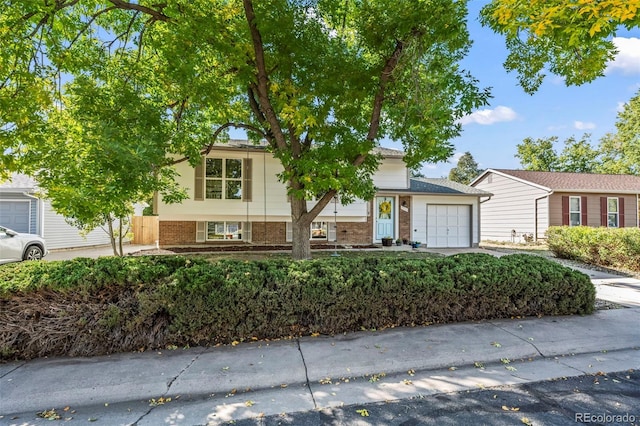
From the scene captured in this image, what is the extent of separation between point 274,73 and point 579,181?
20.9m

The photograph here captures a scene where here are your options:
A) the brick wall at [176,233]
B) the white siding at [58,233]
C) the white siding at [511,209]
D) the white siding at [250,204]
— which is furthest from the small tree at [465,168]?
the white siding at [58,233]

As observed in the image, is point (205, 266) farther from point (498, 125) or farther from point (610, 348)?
point (498, 125)

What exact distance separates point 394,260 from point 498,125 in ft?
45.7

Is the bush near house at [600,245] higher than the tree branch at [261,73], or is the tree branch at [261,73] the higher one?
the tree branch at [261,73]

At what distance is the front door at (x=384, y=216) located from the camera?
1588 centimetres

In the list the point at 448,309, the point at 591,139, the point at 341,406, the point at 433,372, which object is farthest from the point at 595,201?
the point at 341,406

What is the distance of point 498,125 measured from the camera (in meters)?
16.2

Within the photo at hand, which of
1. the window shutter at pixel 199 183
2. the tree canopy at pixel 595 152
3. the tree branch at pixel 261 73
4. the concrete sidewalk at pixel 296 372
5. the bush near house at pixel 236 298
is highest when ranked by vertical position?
the tree canopy at pixel 595 152

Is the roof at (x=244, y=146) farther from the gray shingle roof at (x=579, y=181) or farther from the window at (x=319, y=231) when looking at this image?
the gray shingle roof at (x=579, y=181)

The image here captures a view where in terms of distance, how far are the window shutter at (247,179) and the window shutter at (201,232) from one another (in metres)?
2.58

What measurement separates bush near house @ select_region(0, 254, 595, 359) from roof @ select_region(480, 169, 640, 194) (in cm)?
1622

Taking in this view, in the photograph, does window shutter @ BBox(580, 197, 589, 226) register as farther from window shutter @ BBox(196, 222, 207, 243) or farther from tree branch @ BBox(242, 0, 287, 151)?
window shutter @ BBox(196, 222, 207, 243)

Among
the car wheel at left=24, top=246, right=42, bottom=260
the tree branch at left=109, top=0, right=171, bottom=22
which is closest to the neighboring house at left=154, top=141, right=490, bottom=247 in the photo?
the car wheel at left=24, top=246, right=42, bottom=260

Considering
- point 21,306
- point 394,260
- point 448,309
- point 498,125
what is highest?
point 498,125
